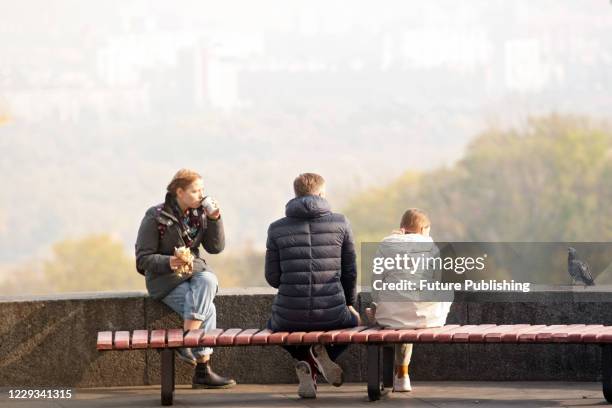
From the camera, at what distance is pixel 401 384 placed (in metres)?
6.82

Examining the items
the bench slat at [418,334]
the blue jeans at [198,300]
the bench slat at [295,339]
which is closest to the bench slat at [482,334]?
the bench slat at [418,334]

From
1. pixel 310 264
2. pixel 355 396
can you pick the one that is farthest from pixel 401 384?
pixel 310 264

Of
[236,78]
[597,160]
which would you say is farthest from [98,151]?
[597,160]

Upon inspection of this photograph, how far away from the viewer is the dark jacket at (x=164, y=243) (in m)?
6.88

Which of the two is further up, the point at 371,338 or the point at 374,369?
the point at 371,338

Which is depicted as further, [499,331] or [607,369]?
[499,331]

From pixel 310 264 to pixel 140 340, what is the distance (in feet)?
3.02

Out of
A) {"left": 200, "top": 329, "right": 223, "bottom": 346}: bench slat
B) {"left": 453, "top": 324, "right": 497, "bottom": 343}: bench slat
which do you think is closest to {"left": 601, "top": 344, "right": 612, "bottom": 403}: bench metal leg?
{"left": 453, "top": 324, "right": 497, "bottom": 343}: bench slat

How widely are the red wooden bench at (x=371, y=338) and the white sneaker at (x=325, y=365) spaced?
0.50 feet

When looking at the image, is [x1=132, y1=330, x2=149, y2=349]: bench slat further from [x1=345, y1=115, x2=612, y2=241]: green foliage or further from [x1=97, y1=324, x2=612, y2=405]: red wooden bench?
[x1=345, y1=115, x2=612, y2=241]: green foliage

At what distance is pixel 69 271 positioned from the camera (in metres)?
80.6

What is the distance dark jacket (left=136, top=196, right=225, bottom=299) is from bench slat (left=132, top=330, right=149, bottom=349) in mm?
394

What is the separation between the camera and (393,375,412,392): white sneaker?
6812 millimetres

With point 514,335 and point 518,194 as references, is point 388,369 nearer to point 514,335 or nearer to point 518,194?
point 514,335
